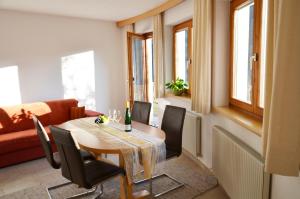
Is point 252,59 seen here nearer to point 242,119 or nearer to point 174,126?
point 242,119

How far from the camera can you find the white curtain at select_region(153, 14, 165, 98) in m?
4.27

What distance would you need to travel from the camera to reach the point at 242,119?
90.4 inches

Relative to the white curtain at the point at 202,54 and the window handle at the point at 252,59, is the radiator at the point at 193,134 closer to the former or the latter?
the white curtain at the point at 202,54

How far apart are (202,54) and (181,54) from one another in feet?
4.55

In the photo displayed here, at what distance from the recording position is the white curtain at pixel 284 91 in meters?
1.20

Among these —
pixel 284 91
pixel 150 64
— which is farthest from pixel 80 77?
pixel 284 91

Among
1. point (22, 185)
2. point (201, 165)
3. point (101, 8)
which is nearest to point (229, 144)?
point (201, 165)

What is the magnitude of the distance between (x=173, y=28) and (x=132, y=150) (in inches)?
117

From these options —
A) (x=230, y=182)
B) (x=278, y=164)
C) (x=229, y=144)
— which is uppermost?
(x=278, y=164)

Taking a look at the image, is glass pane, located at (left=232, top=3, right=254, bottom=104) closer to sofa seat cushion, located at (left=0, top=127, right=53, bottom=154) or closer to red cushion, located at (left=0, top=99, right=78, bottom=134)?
sofa seat cushion, located at (left=0, top=127, right=53, bottom=154)

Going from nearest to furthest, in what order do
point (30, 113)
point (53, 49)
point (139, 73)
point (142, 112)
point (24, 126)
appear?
1. point (142, 112)
2. point (24, 126)
3. point (30, 113)
4. point (53, 49)
5. point (139, 73)

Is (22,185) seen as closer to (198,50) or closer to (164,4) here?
(198,50)

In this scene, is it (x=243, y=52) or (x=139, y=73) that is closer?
(x=243, y=52)

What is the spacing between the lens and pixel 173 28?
14.4 feet
